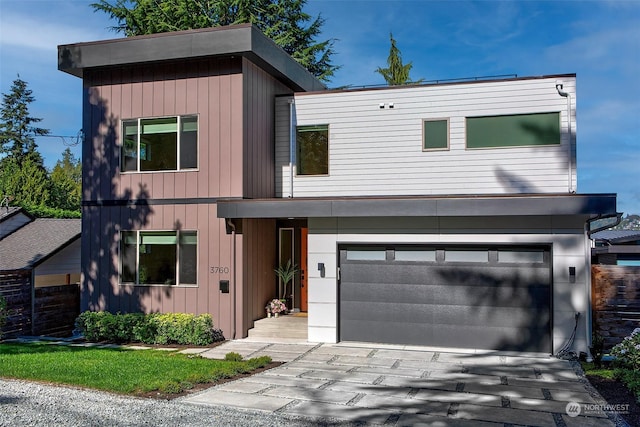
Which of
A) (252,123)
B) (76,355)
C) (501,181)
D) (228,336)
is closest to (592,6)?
(501,181)

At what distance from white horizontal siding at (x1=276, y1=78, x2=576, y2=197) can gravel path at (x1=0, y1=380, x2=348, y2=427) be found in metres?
7.41

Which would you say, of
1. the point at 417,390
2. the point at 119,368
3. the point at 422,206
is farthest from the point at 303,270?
the point at 417,390

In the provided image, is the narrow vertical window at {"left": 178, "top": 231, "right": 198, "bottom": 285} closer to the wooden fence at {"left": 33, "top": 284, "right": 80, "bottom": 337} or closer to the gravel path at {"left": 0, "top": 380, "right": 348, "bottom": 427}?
the wooden fence at {"left": 33, "top": 284, "right": 80, "bottom": 337}

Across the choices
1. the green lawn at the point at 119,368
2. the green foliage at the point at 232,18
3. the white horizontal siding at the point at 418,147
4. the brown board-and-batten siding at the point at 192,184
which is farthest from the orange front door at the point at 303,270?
the green foliage at the point at 232,18

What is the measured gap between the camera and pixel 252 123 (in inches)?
484

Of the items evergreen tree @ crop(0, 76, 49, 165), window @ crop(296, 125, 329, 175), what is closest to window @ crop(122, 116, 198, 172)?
window @ crop(296, 125, 329, 175)

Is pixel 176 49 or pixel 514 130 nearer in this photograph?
pixel 514 130

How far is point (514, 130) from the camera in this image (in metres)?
11.8

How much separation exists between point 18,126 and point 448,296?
122 feet

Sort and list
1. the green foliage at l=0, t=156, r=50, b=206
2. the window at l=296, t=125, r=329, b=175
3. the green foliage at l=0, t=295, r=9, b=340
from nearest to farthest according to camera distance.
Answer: the green foliage at l=0, t=295, r=9, b=340, the window at l=296, t=125, r=329, b=175, the green foliage at l=0, t=156, r=50, b=206

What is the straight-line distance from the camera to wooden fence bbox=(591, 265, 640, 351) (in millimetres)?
9664

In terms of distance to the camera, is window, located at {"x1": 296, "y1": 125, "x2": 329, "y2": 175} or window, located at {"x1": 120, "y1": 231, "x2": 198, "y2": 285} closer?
window, located at {"x1": 120, "y1": 231, "x2": 198, "y2": 285}

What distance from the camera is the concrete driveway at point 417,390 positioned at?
633 centimetres

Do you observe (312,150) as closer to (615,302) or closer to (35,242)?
(615,302)
